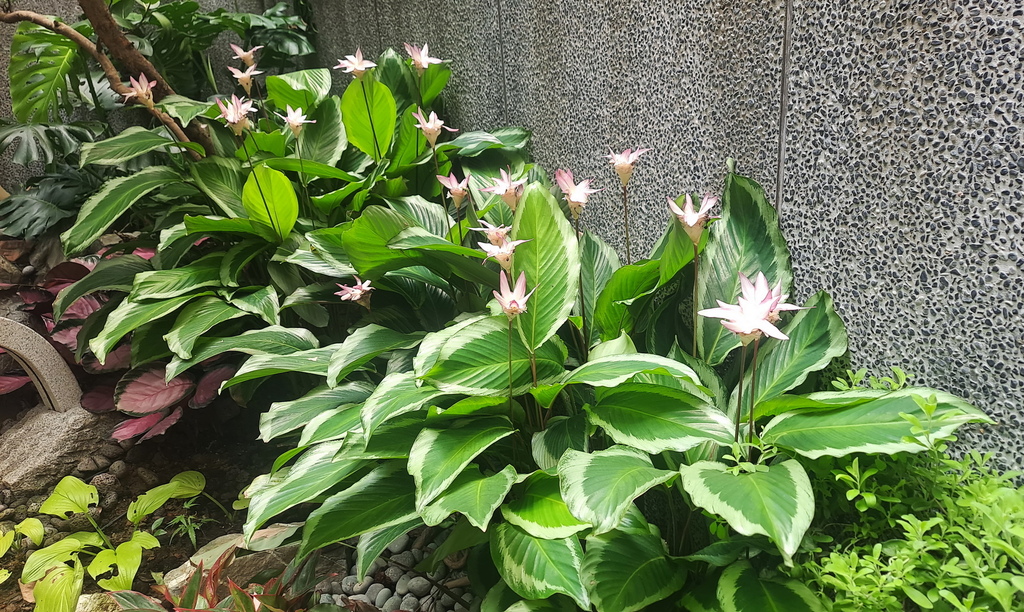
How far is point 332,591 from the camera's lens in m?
1.47

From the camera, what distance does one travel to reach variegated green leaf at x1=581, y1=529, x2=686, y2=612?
0.84 metres

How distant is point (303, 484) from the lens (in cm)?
108

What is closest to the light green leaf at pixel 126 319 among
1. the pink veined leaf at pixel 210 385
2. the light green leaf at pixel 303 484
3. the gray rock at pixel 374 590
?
the pink veined leaf at pixel 210 385

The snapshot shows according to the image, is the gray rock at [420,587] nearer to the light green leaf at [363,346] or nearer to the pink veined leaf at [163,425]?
the light green leaf at [363,346]

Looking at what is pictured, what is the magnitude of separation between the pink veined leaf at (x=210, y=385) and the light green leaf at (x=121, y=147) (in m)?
0.70

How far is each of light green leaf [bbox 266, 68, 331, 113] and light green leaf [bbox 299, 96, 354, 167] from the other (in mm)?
132

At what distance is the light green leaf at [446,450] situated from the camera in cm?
89

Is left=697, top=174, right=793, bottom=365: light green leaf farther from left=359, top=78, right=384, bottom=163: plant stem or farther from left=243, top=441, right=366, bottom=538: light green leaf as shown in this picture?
left=359, top=78, right=384, bottom=163: plant stem

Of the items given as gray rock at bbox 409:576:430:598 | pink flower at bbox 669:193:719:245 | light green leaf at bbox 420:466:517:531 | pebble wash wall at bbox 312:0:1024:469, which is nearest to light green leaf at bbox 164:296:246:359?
gray rock at bbox 409:576:430:598

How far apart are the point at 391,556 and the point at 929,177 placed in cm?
140

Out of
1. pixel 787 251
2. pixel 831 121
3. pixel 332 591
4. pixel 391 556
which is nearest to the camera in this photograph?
pixel 831 121

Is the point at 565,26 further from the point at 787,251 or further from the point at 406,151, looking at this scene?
the point at 787,251

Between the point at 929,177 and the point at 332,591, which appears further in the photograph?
the point at 332,591

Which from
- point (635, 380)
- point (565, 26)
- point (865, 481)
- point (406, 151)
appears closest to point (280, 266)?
point (406, 151)
